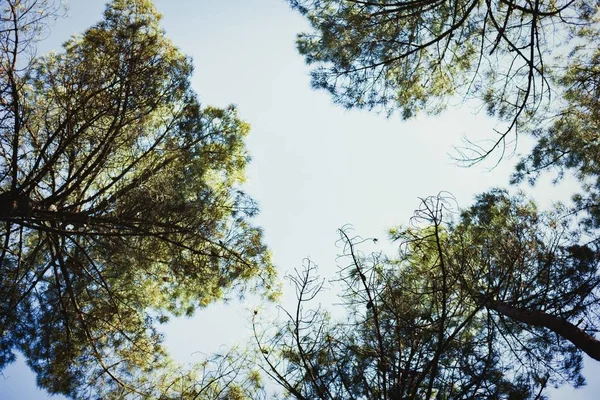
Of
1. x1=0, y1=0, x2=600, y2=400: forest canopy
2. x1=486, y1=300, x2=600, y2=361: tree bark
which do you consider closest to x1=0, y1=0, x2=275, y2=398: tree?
x1=0, y1=0, x2=600, y2=400: forest canopy

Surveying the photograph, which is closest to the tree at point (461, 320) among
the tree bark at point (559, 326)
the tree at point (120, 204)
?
the tree bark at point (559, 326)

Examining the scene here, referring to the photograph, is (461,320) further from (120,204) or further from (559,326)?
(120,204)

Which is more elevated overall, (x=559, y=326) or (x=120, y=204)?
(x=120, y=204)

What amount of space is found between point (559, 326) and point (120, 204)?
5.02 metres

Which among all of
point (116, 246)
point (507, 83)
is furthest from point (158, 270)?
point (507, 83)

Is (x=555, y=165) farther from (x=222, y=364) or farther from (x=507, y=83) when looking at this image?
(x=222, y=364)

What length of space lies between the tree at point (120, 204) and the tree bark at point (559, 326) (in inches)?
127

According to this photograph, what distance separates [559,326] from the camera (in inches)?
164

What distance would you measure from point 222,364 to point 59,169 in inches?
133

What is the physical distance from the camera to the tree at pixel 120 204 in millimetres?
4742

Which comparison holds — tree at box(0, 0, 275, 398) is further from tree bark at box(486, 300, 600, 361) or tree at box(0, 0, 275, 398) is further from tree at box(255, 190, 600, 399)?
tree bark at box(486, 300, 600, 361)

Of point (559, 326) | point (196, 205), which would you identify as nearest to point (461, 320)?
point (559, 326)

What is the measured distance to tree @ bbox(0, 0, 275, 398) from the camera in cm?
474

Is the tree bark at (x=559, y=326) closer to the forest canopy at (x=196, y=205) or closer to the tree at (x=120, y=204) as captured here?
the forest canopy at (x=196, y=205)
